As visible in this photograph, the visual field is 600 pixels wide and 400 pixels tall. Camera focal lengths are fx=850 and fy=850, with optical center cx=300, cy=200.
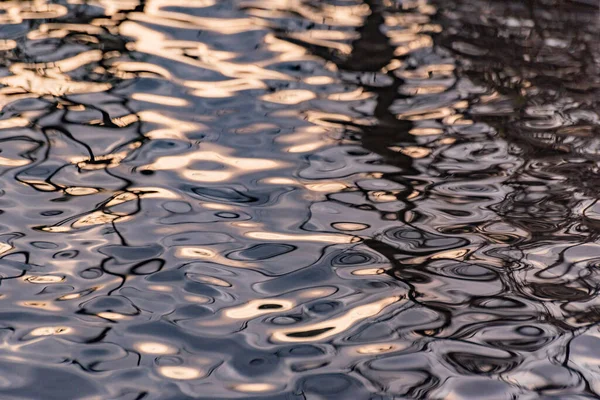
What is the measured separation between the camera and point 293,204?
4246 mm

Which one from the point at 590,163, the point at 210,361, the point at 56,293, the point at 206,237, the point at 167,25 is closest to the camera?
the point at 210,361

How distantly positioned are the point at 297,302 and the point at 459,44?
11.6 feet

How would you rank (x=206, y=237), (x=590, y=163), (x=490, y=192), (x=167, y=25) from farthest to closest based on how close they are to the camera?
(x=167, y=25) → (x=590, y=163) → (x=490, y=192) → (x=206, y=237)

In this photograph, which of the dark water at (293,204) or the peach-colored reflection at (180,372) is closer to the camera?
the peach-colored reflection at (180,372)

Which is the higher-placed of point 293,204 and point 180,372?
point 293,204

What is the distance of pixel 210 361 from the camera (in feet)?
10.1

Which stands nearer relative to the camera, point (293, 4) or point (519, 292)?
point (519, 292)

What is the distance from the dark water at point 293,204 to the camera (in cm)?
308

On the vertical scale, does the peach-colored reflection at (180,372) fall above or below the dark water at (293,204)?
below

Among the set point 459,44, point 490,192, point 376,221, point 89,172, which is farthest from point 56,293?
point 459,44

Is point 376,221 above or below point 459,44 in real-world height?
below

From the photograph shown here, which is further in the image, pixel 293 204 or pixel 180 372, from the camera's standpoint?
pixel 293 204

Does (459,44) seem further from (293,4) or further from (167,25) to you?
(167,25)

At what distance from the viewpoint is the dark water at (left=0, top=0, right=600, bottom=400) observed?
3.08 m
